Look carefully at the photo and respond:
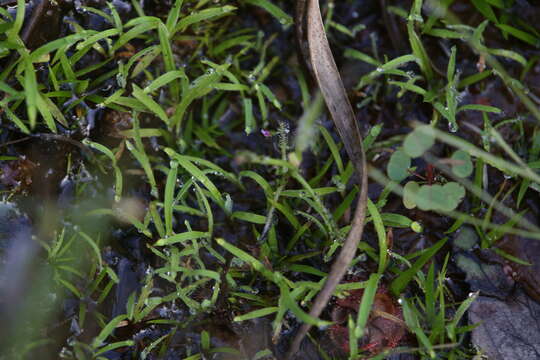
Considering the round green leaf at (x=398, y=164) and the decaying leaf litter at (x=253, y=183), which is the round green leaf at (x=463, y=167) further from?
the round green leaf at (x=398, y=164)

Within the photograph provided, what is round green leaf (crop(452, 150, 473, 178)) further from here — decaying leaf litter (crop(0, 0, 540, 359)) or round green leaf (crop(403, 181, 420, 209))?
round green leaf (crop(403, 181, 420, 209))

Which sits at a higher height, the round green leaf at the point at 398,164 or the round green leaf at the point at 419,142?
the round green leaf at the point at 419,142

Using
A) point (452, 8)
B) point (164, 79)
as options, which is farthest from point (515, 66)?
point (164, 79)

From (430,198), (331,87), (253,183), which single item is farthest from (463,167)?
(253,183)

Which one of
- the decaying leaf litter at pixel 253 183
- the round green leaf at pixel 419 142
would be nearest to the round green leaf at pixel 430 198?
the decaying leaf litter at pixel 253 183

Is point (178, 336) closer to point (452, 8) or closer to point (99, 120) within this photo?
point (99, 120)

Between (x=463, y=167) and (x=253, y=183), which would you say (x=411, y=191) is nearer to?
(x=463, y=167)
